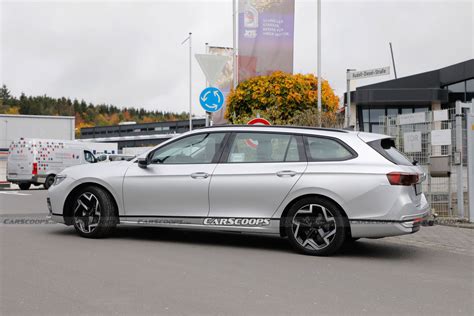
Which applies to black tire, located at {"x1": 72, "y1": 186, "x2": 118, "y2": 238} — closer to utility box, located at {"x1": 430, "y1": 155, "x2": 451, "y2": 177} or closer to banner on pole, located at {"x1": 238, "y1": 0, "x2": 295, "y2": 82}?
utility box, located at {"x1": 430, "y1": 155, "x2": 451, "y2": 177}

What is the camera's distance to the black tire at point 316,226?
273 inches

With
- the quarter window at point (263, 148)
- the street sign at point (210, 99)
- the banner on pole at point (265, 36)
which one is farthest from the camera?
the banner on pole at point (265, 36)

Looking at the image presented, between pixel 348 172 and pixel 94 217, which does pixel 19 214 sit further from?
pixel 348 172

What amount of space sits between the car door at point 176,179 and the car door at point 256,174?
16 cm

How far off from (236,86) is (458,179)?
46.8 ft

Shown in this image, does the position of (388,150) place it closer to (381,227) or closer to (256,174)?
(381,227)

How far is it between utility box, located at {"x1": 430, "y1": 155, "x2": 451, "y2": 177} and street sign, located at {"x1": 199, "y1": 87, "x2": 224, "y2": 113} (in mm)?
5039

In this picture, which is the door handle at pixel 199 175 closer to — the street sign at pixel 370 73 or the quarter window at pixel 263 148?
the quarter window at pixel 263 148

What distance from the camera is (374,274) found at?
617 cm

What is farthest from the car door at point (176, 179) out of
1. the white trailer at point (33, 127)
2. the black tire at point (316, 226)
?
the white trailer at point (33, 127)

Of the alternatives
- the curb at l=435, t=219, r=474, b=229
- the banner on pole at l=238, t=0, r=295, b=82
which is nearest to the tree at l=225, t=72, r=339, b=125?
the banner on pole at l=238, t=0, r=295, b=82

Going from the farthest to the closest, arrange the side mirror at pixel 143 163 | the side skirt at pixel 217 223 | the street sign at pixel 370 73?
the street sign at pixel 370 73
the side mirror at pixel 143 163
the side skirt at pixel 217 223

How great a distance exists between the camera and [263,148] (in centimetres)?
745

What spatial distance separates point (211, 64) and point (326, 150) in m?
7.13
